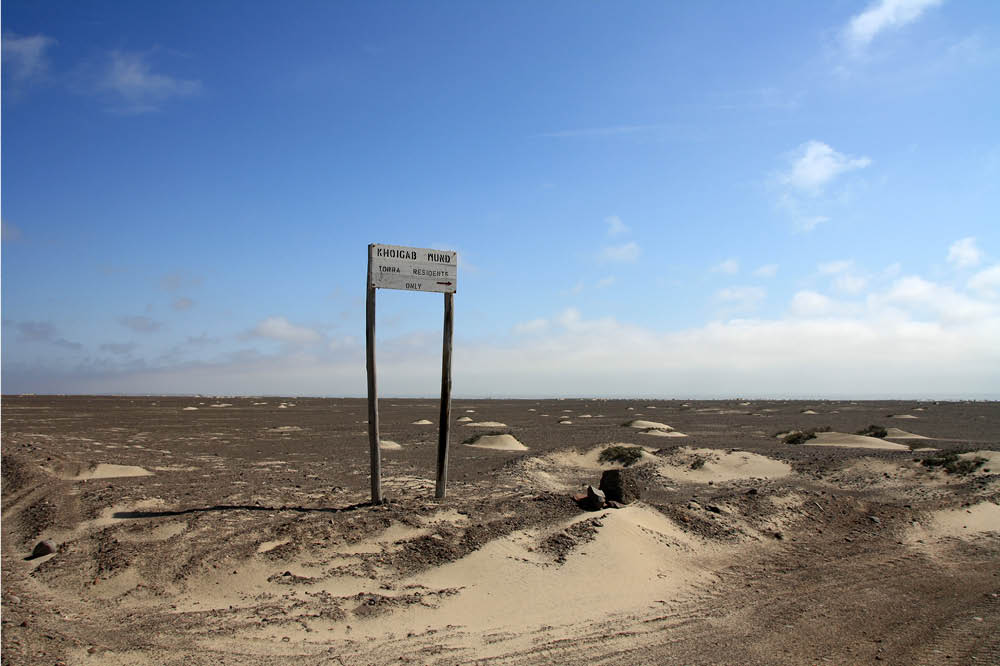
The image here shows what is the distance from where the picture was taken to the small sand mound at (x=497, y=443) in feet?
70.1

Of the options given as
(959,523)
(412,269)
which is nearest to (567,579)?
(412,269)

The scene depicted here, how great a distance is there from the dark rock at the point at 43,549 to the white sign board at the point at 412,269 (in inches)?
194

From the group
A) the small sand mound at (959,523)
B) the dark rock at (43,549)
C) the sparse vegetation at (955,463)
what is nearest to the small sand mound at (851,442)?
the sparse vegetation at (955,463)

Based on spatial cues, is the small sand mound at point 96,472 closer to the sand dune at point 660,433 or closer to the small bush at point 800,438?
the sand dune at point 660,433

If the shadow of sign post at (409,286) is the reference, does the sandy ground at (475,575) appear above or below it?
below

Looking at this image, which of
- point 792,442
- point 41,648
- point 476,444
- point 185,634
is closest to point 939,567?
point 185,634

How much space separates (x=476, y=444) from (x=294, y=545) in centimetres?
1522

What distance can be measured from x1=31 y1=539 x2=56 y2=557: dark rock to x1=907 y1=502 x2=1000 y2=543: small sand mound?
10868 mm

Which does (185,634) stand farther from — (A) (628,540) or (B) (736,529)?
(B) (736,529)

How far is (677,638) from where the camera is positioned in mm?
5191

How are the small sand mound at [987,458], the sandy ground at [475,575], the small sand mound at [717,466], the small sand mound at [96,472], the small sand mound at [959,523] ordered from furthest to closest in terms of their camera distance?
the small sand mound at [717,466]
the small sand mound at [987,458]
the small sand mound at [96,472]
the small sand mound at [959,523]
the sandy ground at [475,575]

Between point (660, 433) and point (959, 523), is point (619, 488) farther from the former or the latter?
point (660, 433)

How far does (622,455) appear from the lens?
57.5 feet

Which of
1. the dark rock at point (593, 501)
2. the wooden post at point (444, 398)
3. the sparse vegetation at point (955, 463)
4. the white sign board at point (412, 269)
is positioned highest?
the white sign board at point (412, 269)
